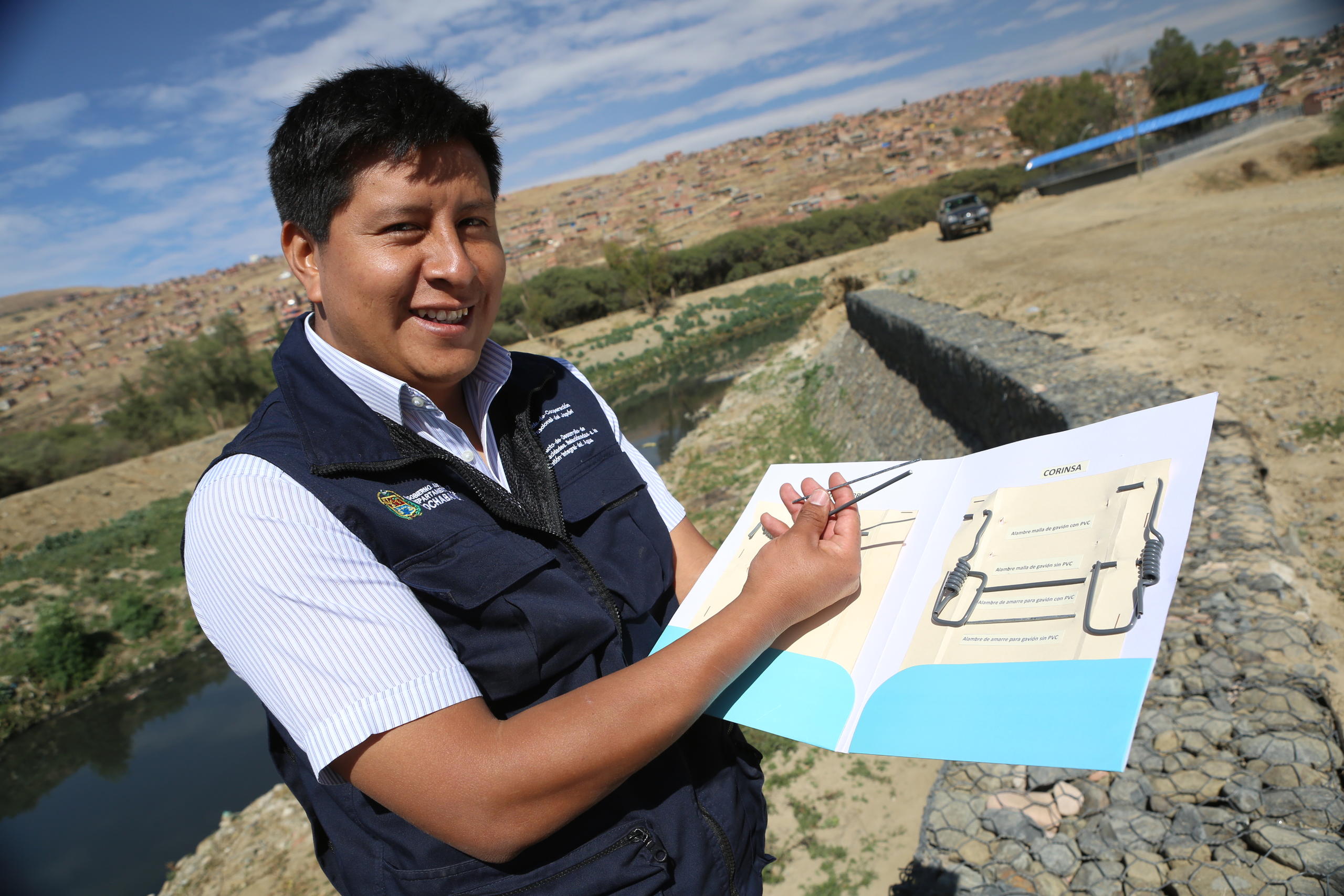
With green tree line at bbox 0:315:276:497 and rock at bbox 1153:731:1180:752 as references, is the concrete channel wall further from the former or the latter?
green tree line at bbox 0:315:276:497

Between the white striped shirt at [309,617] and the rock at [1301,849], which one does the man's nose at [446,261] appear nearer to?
the white striped shirt at [309,617]

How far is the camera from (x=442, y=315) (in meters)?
1.36

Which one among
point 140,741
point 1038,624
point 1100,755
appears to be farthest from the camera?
point 140,741

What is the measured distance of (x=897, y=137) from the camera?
342ft

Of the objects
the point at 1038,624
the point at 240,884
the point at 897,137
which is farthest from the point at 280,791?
the point at 897,137

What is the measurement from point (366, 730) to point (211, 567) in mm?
325

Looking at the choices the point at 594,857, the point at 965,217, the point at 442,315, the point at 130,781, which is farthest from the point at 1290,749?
the point at 965,217

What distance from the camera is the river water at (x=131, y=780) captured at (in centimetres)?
893

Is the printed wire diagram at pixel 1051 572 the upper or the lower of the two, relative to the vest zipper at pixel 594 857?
Answer: upper

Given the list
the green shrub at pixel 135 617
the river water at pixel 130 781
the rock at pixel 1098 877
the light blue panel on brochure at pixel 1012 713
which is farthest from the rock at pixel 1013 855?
the green shrub at pixel 135 617

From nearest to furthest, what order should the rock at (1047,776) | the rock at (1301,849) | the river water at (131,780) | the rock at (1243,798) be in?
the rock at (1301,849)
the rock at (1243,798)
the rock at (1047,776)
the river water at (131,780)

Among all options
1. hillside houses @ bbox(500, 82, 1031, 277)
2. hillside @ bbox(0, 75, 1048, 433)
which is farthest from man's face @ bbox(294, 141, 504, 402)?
hillside @ bbox(0, 75, 1048, 433)

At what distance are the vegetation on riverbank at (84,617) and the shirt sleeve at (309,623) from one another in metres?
13.8

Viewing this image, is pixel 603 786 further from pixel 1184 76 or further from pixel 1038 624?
pixel 1184 76
